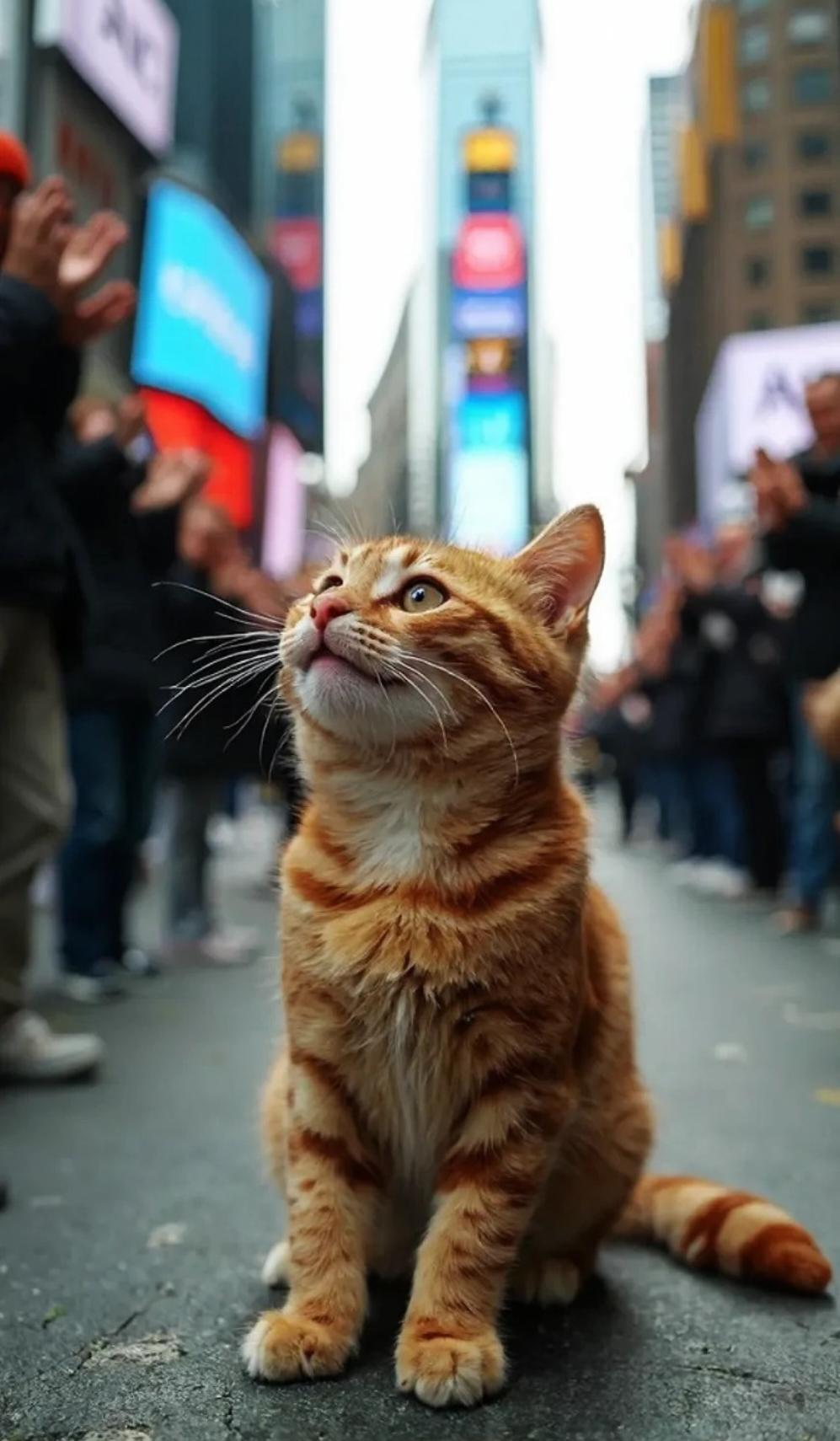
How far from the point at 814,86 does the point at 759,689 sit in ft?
42.7

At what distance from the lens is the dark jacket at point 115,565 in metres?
3.81

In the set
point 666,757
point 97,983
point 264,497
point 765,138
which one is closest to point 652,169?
point 765,138

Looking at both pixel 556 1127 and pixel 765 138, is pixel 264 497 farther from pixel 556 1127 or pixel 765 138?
pixel 556 1127

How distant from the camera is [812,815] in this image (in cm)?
532

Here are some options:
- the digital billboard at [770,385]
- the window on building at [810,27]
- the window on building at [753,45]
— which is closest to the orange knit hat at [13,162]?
the digital billboard at [770,385]

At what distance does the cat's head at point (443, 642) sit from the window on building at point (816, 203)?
18.1m

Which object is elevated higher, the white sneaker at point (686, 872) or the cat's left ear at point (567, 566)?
the cat's left ear at point (567, 566)

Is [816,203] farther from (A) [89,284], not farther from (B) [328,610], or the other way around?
(B) [328,610]

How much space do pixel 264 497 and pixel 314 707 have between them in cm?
2210

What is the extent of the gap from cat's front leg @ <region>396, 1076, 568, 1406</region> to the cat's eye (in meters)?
A: 0.63

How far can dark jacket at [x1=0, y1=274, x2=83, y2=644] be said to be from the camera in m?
2.56

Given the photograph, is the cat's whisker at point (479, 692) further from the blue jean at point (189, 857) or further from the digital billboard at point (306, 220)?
the digital billboard at point (306, 220)

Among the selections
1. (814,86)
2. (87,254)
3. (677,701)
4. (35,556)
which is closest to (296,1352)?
(35,556)

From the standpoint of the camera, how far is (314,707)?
1.58 m
